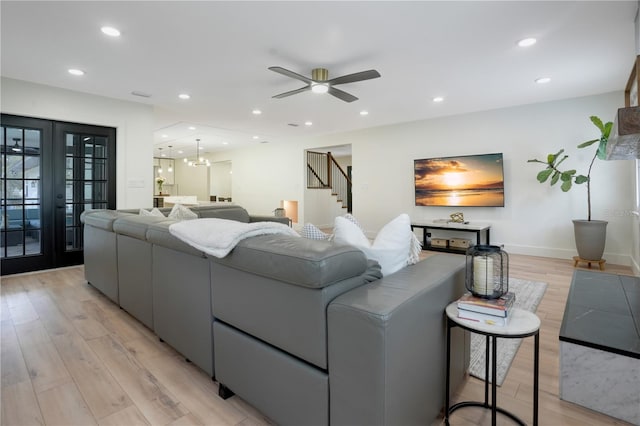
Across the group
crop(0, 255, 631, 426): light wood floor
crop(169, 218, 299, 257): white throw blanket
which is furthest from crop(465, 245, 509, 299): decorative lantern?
crop(169, 218, 299, 257): white throw blanket

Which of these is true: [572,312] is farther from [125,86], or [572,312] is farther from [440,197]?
[125,86]

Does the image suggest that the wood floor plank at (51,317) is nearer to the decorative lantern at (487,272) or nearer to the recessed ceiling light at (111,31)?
the recessed ceiling light at (111,31)

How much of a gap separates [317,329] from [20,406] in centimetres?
163

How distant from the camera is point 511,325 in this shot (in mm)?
1246

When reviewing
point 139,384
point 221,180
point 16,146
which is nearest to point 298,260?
point 139,384

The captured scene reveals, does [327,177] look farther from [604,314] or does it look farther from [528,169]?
[604,314]

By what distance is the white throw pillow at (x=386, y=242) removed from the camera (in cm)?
154

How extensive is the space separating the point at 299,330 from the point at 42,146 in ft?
16.5

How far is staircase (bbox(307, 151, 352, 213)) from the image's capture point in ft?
29.1

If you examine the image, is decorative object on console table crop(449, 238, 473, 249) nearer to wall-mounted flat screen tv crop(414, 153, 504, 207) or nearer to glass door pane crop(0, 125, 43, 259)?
wall-mounted flat screen tv crop(414, 153, 504, 207)

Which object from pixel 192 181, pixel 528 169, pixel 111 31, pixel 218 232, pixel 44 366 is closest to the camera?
pixel 218 232

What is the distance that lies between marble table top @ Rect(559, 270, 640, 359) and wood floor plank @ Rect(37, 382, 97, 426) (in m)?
2.38

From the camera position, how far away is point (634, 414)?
1.48 meters

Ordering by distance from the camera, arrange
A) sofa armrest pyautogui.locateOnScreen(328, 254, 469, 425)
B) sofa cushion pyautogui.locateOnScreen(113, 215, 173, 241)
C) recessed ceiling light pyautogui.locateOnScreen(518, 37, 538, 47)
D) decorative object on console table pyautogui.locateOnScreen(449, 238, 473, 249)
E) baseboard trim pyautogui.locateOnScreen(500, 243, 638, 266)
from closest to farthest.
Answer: sofa armrest pyautogui.locateOnScreen(328, 254, 469, 425)
sofa cushion pyautogui.locateOnScreen(113, 215, 173, 241)
recessed ceiling light pyautogui.locateOnScreen(518, 37, 538, 47)
baseboard trim pyautogui.locateOnScreen(500, 243, 638, 266)
decorative object on console table pyautogui.locateOnScreen(449, 238, 473, 249)
